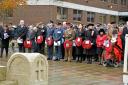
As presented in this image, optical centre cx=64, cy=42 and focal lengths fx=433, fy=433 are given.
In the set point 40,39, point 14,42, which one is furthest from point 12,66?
point 14,42

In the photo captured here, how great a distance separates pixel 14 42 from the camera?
22781mm

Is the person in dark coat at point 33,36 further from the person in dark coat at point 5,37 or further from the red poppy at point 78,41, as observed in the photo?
the red poppy at point 78,41

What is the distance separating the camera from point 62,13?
51.7 metres

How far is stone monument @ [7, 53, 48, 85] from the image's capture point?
1008cm

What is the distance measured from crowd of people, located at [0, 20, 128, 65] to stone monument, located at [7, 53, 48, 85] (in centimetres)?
818

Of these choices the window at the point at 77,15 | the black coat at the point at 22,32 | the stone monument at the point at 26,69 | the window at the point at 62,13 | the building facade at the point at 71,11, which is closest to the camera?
the stone monument at the point at 26,69

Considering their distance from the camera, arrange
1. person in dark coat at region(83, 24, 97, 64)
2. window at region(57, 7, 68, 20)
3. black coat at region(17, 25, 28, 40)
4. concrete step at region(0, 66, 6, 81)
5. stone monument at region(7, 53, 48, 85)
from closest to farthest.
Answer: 1. stone monument at region(7, 53, 48, 85)
2. concrete step at region(0, 66, 6, 81)
3. person in dark coat at region(83, 24, 97, 64)
4. black coat at region(17, 25, 28, 40)
5. window at region(57, 7, 68, 20)

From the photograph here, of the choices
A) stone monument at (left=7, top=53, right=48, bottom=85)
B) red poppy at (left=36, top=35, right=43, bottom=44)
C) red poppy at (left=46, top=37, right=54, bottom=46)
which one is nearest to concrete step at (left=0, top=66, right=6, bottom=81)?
stone monument at (left=7, top=53, right=48, bottom=85)

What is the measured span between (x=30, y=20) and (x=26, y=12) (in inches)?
45.3

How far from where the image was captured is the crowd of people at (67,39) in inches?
749

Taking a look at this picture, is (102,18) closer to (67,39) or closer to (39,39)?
(39,39)

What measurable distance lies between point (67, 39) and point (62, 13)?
31506mm

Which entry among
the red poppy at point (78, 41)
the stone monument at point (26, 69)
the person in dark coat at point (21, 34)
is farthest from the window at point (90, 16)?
the stone monument at point (26, 69)

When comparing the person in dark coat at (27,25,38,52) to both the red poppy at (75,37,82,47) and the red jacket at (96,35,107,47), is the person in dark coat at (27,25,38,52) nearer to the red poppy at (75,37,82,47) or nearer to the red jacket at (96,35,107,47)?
the red poppy at (75,37,82,47)
